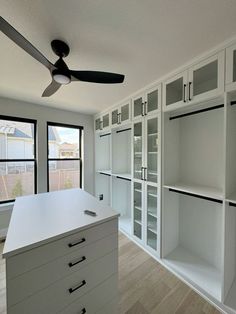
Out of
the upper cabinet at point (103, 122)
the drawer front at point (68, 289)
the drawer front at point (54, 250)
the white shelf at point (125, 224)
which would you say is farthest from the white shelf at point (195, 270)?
the upper cabinet at point (103, 122)

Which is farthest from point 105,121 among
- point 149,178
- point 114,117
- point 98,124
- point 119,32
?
point 119,32

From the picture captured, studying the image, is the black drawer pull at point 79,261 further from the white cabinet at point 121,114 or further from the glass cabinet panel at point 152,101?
the white cabinet at point 121,114

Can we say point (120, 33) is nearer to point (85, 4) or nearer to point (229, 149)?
point (85, 4)

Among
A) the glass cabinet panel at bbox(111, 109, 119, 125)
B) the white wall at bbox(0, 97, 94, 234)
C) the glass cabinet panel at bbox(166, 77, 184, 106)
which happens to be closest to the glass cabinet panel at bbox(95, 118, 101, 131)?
the white wall at bbox(0, 97, 94, 234)

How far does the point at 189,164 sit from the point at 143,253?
58.8 inches

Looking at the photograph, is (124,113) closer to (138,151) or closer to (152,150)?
(138,151)

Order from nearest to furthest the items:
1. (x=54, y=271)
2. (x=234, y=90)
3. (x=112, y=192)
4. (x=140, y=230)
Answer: (x=54, y=271)
(x=234, y=90)
(x=140, y=230)
(x=112, y=192)

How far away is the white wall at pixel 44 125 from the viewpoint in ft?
9.15

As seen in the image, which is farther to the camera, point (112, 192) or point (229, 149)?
point (112, 192)

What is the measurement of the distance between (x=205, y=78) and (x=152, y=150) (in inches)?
43.3

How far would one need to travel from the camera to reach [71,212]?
1.37 metres

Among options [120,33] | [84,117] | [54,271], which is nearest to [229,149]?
[120,33]

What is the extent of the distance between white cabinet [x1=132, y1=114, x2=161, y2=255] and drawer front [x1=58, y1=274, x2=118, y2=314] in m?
1.07

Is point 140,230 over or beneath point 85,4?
beneath
